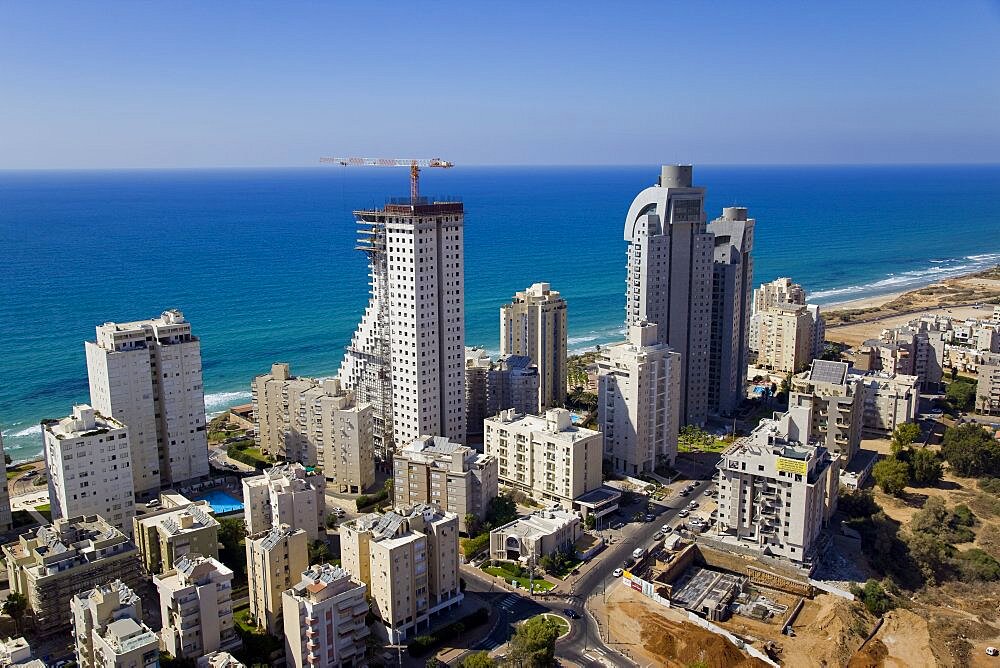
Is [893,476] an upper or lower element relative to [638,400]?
lower

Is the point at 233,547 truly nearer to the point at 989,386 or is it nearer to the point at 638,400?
the point at 638,400

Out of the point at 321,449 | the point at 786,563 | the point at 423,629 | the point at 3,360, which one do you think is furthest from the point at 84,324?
the point at 786,563

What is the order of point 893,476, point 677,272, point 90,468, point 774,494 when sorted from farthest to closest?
1. point 677,272
2. point 893,476
3. point 90,468
4. point 774,494

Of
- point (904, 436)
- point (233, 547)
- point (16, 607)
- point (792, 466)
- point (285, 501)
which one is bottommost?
point (233, 547)

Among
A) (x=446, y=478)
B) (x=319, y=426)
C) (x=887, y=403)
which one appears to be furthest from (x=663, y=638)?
(x=887, y=403)

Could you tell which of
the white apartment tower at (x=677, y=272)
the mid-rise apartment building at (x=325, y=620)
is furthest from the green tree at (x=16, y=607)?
the white apartment tower at (x=677, y=272)

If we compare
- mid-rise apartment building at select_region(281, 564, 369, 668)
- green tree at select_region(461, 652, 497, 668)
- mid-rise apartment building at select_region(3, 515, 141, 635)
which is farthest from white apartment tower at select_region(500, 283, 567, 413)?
mid-rise apartment building at select_region(3, 515, 141, 635)

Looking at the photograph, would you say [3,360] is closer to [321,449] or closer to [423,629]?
[321,449]
